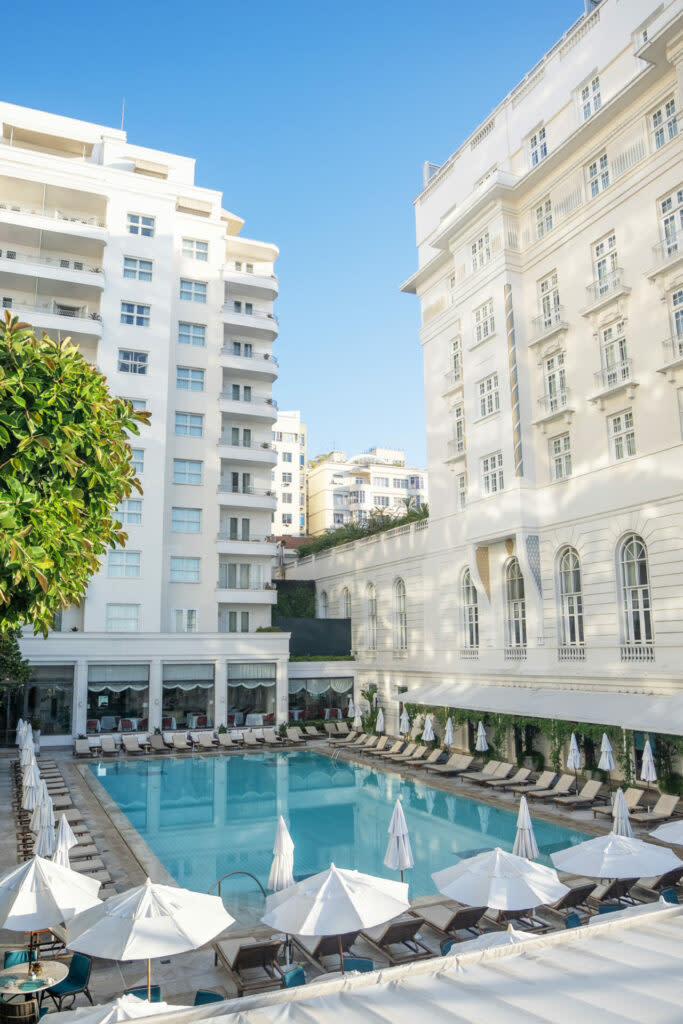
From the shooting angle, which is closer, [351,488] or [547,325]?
[547,325]

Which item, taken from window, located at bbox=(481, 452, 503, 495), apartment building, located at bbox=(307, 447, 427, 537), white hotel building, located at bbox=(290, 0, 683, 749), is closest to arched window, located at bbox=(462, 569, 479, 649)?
white hotel building, located at bbox=(290, 0, 683, 749)

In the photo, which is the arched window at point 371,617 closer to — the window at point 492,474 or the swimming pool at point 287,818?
the swimming pool at point 287,818

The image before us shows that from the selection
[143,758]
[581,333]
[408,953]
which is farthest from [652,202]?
[143,758]

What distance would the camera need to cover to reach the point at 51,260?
3500 cm

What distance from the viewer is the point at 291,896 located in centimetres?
920

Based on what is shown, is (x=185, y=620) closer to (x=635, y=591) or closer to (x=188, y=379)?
(x=188, y=379)

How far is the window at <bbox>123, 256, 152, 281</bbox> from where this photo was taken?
34781mm

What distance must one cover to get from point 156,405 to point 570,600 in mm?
20423

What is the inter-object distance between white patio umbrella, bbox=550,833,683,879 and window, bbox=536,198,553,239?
2102 cm

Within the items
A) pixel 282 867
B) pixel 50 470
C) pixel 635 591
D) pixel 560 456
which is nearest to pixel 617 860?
pixel 282 867

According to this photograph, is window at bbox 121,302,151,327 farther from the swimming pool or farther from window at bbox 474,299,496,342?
the swimming pool

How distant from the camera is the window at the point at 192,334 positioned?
36.1m

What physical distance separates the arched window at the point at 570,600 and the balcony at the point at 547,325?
723 cm

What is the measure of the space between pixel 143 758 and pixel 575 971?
2621 centimetres
